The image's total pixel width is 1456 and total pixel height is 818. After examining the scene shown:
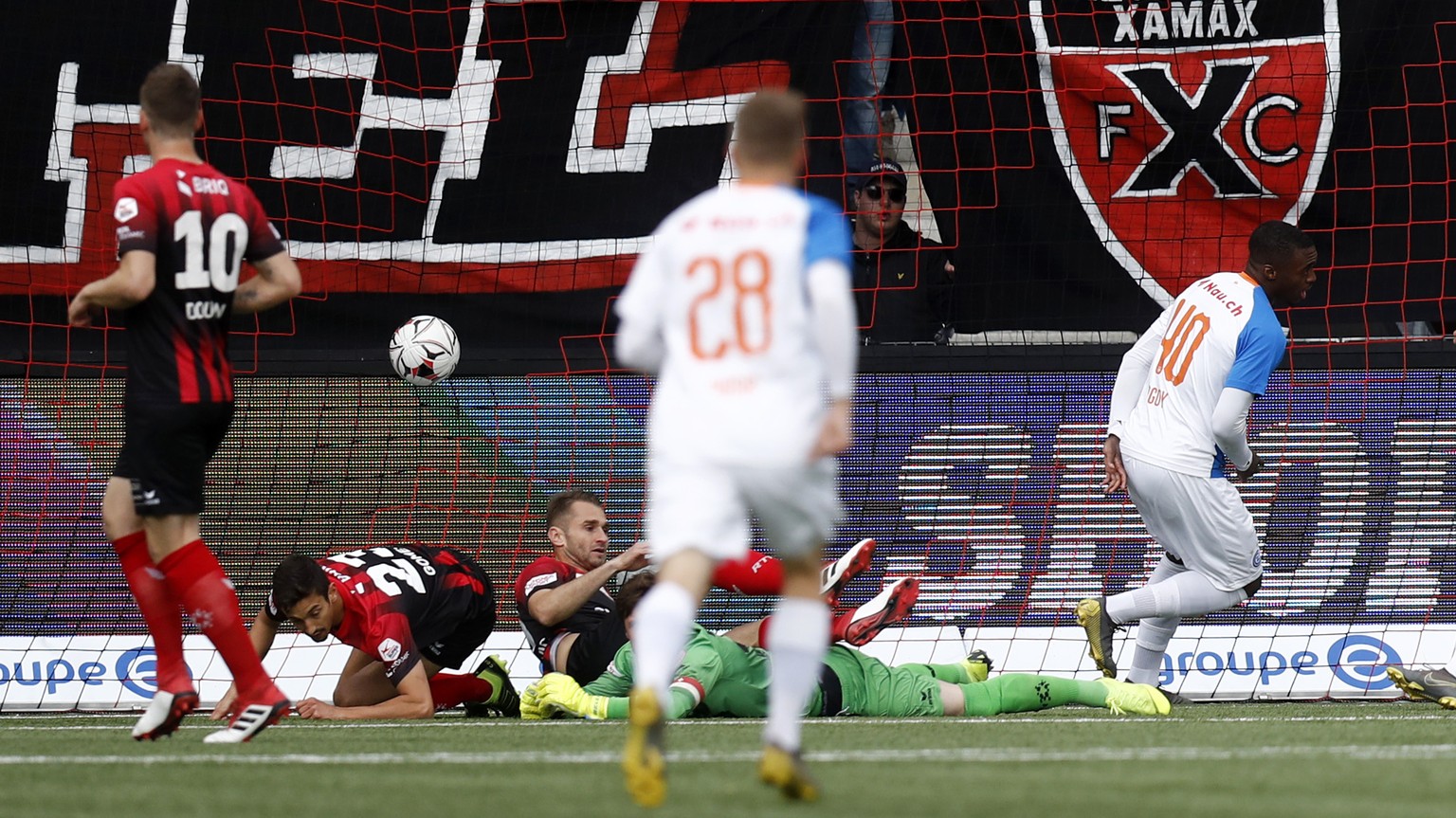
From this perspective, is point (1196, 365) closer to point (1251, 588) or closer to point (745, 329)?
point (1251, 588)

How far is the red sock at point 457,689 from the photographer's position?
6688mm

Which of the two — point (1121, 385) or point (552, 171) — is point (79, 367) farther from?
point (1121, 385)

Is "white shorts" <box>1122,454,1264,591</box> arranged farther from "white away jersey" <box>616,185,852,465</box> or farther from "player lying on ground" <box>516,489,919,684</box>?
"white away jersey" <box>616,185,852,465</box>

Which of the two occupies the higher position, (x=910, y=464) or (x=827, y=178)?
(x=827, y=178)

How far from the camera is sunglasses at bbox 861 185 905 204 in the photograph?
8078mm

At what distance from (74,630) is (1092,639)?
415cm

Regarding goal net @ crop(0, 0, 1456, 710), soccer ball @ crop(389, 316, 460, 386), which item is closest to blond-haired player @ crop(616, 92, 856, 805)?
goal net @ crop(0, 0, 1456, 710)

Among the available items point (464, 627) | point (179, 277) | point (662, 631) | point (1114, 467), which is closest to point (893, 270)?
point (1114, 467)

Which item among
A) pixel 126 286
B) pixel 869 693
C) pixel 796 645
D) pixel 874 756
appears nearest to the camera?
pixel 796 645

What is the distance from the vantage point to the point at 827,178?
8.20 m

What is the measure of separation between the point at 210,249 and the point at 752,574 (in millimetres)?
2545

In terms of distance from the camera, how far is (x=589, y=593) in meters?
6.28

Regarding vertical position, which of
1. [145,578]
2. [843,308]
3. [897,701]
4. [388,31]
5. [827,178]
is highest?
[388,31]

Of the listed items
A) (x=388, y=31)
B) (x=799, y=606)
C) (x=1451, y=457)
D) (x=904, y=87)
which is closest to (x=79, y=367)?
(x=388, y=31)
